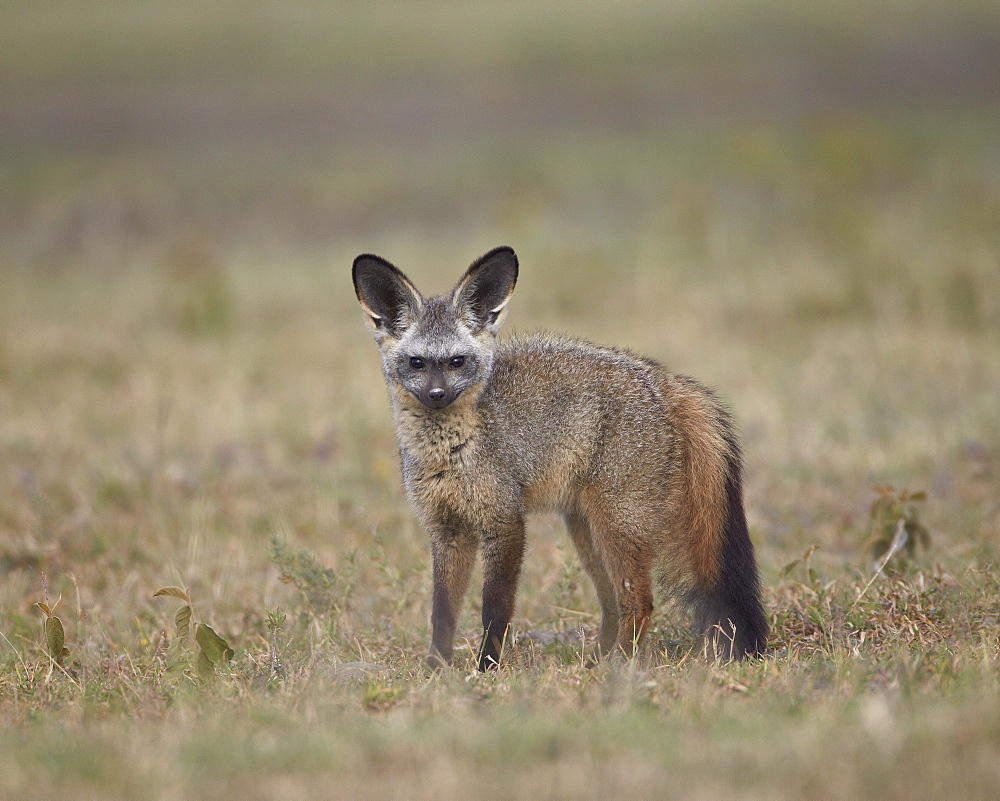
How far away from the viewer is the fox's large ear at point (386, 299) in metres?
5.83

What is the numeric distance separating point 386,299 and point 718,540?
2.22 meters

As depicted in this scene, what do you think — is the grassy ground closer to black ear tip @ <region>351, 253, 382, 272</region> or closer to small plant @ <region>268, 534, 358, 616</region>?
small plant @ <region>268, 534, 358, 616</region>

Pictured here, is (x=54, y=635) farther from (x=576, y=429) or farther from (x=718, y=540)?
(x=718, y=540)

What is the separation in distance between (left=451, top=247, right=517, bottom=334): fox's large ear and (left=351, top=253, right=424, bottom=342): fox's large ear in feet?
0.80

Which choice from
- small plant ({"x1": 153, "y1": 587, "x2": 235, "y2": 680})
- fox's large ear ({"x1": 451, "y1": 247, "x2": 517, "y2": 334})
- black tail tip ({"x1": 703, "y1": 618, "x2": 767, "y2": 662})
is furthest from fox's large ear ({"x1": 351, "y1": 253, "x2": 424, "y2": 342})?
black tail tip ({"x1": 703, "y1": 618, "x2": 767, "y2": 662})

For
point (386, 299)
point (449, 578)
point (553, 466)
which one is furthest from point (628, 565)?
point (386, 299)

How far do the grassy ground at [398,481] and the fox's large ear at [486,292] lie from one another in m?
1.40

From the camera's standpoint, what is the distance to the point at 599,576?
5.93 m

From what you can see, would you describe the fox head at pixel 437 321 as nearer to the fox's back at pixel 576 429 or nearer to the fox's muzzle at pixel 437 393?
the fox's muzzle at pixel 437 393

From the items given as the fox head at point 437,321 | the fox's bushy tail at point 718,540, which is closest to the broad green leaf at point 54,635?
the fox head at point 437,321

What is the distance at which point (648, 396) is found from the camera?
5.73 m

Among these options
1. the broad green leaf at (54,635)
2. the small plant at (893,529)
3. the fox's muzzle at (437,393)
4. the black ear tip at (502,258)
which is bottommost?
the broad green leaf at (54,635)

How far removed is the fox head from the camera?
18.6 feet

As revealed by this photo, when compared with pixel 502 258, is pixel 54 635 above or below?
below
